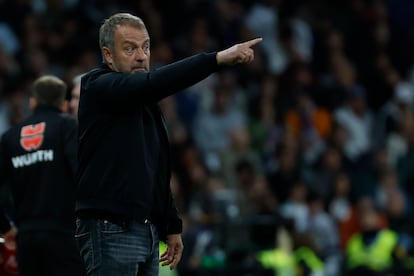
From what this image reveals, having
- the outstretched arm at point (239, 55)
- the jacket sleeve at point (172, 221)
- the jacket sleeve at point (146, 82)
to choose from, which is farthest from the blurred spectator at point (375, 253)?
the outstretched arm at point (239, 55)

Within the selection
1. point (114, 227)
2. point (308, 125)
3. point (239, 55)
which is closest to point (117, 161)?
point (114, 227)

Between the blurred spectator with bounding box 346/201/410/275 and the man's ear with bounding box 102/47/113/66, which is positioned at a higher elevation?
the man's ear with bounding box 102/47/113/66

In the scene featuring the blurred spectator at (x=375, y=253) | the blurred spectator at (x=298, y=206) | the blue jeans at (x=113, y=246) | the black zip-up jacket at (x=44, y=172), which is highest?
the black zip-up jacket at (x=44, y=172)

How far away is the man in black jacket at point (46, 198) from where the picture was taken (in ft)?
24.3

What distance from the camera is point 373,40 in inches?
644

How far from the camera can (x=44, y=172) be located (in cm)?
741

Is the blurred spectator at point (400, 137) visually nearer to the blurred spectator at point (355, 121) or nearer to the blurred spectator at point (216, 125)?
the blurred spectator at point (355, 121)

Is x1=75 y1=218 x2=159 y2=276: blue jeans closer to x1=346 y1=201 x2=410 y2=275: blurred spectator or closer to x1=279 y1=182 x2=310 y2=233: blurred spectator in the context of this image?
x1=346 y1=201 x2=410 y2=275: blurred spectator

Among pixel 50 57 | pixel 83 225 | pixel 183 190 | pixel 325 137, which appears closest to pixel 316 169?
pixel 325 137

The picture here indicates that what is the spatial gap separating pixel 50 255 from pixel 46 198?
Answer: 34cm

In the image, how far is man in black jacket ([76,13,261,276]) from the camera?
5.76 metres

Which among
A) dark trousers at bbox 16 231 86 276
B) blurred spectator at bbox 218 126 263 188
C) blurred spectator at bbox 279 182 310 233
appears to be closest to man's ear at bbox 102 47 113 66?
dark trousers at bbox 16 231 86 276

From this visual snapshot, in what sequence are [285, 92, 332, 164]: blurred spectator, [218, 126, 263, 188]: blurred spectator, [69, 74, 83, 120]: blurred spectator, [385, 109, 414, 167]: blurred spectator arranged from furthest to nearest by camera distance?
1. [385, 109, 414, 167]: blurred spectator
2. [285, 92, 332, 164]: blurred spectator
3. [218, 126, 263, 188]: blurred spectator
4. [69, 74, 83, 120]: blurred spectator

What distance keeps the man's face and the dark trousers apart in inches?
74.7
